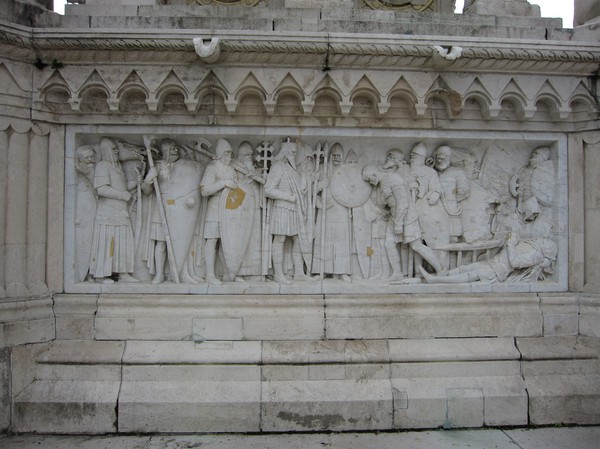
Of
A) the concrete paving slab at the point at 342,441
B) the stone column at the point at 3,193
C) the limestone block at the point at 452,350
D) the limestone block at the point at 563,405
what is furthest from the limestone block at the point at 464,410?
the stone column at the point at 3,193

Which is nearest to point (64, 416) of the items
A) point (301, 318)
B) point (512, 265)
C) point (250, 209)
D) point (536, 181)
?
point (301, 318)

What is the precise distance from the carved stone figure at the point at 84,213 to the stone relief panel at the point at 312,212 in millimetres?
11

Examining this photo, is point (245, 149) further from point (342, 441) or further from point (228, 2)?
point (342, 441)

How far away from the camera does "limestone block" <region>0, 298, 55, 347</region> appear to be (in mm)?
4707

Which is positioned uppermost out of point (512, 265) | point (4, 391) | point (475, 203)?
point (475, 203)

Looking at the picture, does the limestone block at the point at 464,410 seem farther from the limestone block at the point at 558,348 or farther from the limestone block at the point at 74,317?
the limestone block at the point at 74,317

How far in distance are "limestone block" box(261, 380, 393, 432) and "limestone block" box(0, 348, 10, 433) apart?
8.34ft

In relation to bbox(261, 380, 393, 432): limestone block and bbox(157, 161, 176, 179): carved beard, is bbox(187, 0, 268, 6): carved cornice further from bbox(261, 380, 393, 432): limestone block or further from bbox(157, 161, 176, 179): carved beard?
bbox(261, 380, 393, 432): limestone block

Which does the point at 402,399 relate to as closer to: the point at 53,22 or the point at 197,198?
the point at 197,198

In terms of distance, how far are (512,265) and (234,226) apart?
3166 millimetres

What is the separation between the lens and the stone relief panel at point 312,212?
16.9 feet

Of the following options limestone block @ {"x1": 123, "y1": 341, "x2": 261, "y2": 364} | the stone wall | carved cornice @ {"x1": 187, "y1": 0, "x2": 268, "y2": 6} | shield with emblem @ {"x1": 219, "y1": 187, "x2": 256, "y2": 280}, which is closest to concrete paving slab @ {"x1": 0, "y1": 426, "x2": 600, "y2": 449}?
the stone wall

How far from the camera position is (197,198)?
525 centimetres

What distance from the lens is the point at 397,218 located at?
17.1 feet
